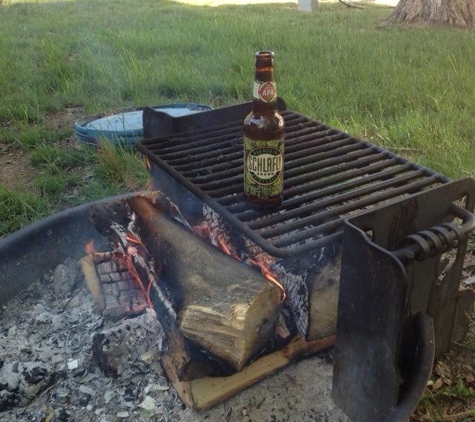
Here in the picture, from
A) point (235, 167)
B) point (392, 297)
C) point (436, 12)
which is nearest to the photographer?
point (392, 297)

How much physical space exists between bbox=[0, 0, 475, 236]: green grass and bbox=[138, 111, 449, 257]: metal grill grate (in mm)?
1037

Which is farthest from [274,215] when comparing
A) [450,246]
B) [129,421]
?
[129,421]

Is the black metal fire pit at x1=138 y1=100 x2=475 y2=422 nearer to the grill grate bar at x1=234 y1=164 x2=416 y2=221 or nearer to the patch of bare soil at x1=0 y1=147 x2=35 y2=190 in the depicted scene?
the grill grate bar at x1=234 y1=164 x2=416 y2=221

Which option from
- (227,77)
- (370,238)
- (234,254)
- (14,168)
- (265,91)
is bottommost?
(14,168)

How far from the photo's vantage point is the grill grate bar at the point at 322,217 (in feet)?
5.23

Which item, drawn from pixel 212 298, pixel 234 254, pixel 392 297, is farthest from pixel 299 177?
pixel 392 297

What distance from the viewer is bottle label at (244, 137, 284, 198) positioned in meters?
1.76

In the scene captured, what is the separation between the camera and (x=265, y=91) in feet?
5.57

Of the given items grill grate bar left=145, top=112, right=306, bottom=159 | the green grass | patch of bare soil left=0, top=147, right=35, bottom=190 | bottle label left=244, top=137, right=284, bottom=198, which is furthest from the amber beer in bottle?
patch of bare soil left=0, top=147, right=35, bottom=190

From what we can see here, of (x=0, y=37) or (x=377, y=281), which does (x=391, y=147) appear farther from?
(x=0, y=37)

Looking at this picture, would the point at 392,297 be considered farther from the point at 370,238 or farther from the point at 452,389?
the point at 452,389

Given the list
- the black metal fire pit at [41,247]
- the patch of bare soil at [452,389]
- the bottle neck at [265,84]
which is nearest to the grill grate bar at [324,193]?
the bottle neck at [265,84]

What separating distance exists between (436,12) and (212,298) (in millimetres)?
7206

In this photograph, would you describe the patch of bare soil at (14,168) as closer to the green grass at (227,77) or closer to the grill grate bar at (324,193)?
the green grass at (227,77)
